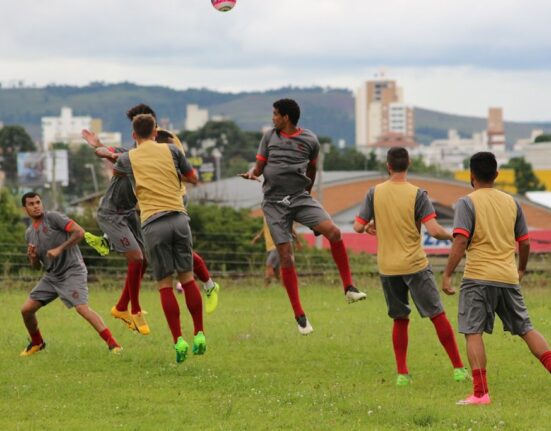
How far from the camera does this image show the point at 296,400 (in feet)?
39.7

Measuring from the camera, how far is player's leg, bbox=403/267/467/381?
1270 centimetres

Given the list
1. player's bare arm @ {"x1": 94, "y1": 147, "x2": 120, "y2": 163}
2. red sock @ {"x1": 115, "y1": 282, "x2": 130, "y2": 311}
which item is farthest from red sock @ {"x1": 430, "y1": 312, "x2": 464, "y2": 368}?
red sock @ {"x1": 115, "y1": 282, "x2": 130, "y2": 311}

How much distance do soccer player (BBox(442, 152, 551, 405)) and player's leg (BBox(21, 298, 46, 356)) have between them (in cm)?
584

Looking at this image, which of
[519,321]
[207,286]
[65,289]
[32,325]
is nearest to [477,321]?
[519,321]

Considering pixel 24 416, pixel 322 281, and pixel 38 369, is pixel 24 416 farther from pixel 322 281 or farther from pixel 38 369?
pixel 322 281

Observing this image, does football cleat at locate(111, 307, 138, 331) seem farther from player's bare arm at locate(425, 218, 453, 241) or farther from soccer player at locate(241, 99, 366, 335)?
player's bare arm at locate(425, 218, 453, 241)

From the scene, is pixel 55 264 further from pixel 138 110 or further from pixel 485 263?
pixel 485 263

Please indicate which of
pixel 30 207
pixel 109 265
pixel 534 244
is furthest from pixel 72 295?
pixel 534 244

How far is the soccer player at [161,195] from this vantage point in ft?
43.9

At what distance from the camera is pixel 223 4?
48.9ft

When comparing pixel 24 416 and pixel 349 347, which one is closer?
pixel 24 416

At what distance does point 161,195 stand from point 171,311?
4.11 feet

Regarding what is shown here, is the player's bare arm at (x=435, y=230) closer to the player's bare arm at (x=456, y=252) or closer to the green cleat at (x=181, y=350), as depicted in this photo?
the player's bare arm at (x=456, y=252)

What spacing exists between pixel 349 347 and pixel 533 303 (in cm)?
807
